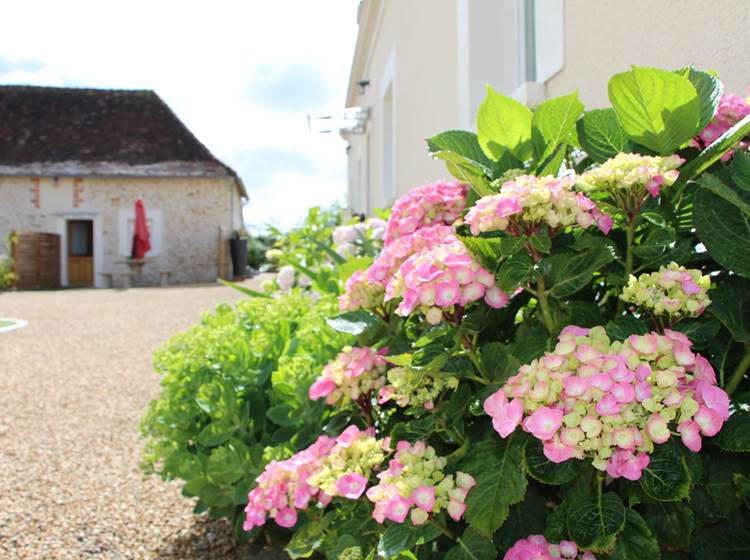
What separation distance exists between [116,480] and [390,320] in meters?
1.93

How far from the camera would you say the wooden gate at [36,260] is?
16375 millimetres

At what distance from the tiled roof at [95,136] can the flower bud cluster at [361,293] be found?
17515 millimetres

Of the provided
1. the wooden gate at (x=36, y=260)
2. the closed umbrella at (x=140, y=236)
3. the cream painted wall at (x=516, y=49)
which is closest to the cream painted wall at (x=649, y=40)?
the cream painted wall at (x=516, y=49)

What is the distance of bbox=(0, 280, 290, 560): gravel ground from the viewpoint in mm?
2137

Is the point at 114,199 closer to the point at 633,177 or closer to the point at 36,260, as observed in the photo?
the point at 36,260

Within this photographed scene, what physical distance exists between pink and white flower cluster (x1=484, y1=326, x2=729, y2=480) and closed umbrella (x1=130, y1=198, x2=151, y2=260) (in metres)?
17.4

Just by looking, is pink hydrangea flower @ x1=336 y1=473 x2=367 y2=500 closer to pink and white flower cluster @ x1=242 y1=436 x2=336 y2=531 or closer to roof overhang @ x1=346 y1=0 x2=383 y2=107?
pink and white flower cluster @ x1=242 y1=436 x2=336 y2=531

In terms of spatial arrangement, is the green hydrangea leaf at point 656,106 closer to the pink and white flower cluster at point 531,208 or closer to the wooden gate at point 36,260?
the pink and white flower cluster at point 531,208

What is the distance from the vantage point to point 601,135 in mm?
1154

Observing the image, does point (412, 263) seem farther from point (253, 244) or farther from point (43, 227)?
point (253, 244)

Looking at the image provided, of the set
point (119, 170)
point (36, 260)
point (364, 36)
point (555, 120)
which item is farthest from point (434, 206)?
point (119, 170)

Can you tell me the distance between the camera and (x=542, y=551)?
941 mm

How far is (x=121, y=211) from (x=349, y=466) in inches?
739

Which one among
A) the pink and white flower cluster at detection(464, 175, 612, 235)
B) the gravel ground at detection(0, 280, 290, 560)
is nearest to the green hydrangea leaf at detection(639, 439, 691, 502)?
the pink and white flower cluster at detection(464, 175, 612, 235)
